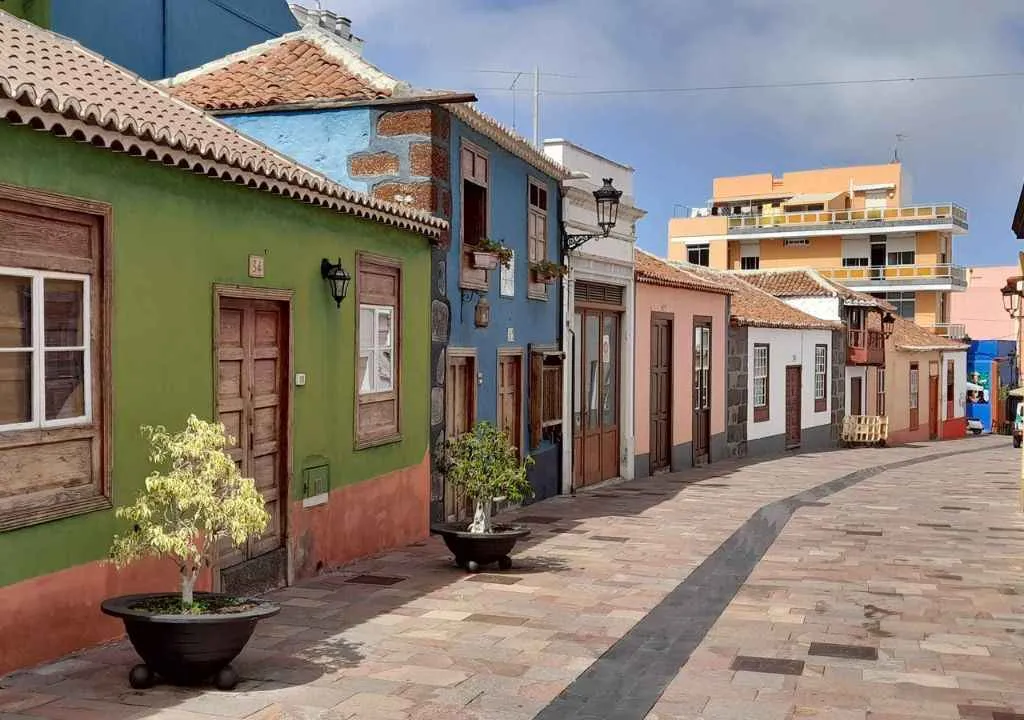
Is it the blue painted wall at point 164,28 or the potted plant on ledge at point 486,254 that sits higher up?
the blue painted wall at point 164,28

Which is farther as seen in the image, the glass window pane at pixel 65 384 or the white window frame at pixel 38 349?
the glass window pane at pixel 65 384

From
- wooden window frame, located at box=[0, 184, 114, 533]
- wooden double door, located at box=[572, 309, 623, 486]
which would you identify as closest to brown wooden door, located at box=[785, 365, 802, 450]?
wooden double door, located at box=[572, 309, 623, 486]

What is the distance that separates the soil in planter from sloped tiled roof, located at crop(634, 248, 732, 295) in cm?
1414

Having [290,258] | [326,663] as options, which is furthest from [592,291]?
[326,663]

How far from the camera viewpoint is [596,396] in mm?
18703

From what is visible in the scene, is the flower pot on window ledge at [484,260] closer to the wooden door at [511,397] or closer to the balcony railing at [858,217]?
the wooden door at [511,397]

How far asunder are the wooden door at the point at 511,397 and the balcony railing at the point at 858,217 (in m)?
38.3

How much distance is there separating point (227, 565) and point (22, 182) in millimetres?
3471

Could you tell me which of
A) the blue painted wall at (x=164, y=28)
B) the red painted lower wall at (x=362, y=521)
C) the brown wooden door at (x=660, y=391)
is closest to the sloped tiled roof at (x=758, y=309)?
the brown wooden door at (x=660, y=391)

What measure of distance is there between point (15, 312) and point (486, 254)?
7.41 meters

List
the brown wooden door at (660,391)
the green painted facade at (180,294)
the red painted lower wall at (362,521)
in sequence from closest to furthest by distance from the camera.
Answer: the green painted facade at (180,294) < the red painted lower wall at (362,521) < the brown wooden door at (660,391)

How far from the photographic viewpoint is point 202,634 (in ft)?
20.0

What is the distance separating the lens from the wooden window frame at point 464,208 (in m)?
13.2

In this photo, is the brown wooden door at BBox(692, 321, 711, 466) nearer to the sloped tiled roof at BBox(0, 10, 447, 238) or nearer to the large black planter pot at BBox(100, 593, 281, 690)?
the sloped tiled roof at BBox(0, 10, 447, 238)
